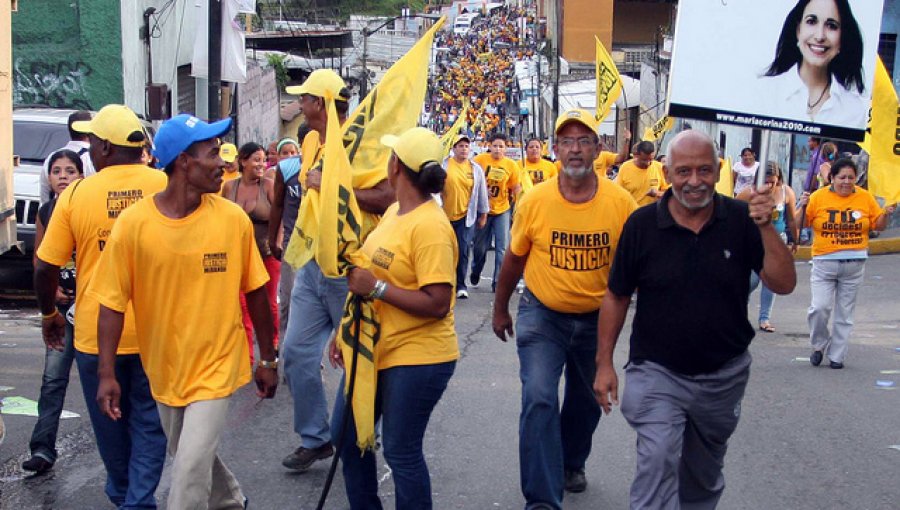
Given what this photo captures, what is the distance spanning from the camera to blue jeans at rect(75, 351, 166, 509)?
5285mm

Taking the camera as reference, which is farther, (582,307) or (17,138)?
(17,138)

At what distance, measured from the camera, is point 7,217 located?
34.7 ft

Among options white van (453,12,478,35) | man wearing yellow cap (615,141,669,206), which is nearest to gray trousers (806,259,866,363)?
man wearing yellow cap (615,141,669,206)

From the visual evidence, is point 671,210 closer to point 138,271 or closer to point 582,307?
point 582,307

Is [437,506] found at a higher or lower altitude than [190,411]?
lower

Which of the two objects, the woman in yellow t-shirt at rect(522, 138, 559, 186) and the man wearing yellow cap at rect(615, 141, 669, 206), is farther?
the woman in yellow t-shirt at rect(522, 138, 559, 186)

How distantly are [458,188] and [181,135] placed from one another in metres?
8.66

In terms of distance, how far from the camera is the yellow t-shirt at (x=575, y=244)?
588 centimetres

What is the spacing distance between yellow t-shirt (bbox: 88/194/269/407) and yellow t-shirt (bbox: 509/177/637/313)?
1672 millimetres

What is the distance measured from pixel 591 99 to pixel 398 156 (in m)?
37.8

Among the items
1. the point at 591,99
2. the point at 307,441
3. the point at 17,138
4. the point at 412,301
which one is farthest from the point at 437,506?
the point at 591,99

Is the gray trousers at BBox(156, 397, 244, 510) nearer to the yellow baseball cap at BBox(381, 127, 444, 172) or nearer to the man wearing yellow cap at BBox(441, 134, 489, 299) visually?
the yellow baseball cap at BBox(381, 127, 444, 172)

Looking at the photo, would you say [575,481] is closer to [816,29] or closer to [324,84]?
[324,84]

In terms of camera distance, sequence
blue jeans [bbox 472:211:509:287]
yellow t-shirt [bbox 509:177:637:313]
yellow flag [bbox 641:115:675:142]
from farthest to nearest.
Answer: yellow flag [bbox 641:115:675:142], blue jeans [bbox 472:211:509:287], yellow t-shirt [bbox 509:177:637:313]
